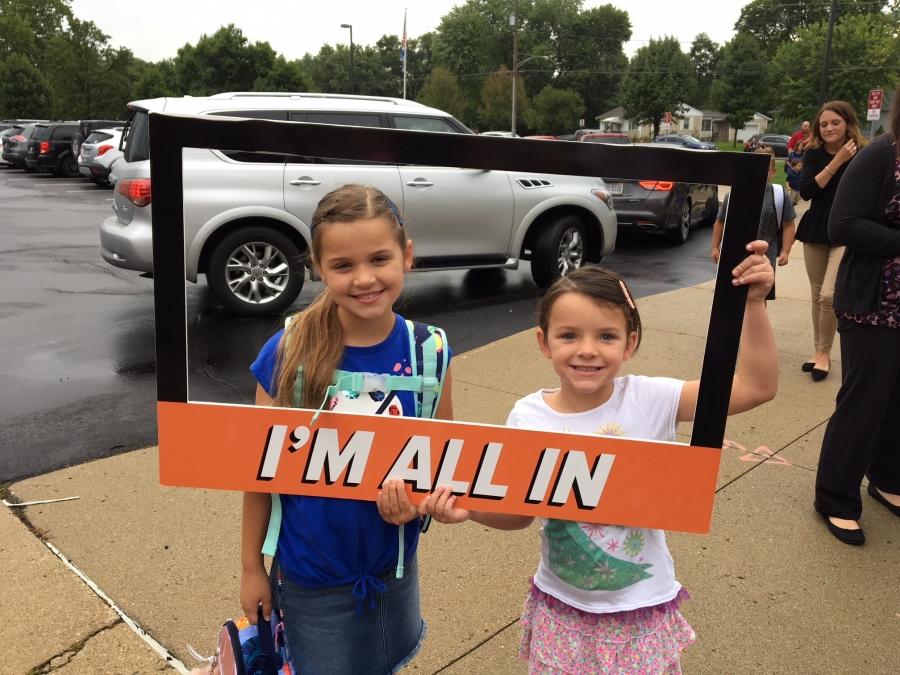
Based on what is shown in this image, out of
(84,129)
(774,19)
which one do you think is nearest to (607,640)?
(84,129)

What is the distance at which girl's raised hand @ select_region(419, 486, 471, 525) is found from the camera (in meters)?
1.49

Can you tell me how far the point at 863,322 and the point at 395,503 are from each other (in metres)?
2.39

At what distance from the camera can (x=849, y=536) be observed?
121 inches

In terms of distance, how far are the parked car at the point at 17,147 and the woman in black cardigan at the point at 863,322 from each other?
29.2 meters

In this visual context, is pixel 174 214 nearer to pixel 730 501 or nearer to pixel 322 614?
pixel 322 614

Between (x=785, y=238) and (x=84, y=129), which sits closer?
(x=785, y=238)

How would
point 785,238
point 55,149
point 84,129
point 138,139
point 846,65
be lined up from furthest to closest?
point 846,65, point 55,149, point 84,129, point 138,139, point 785,238

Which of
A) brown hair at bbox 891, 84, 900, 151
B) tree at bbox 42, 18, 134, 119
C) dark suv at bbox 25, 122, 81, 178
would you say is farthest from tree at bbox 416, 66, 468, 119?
brown hair at bbox 891, 84, 900, 151

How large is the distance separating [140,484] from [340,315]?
238 cm

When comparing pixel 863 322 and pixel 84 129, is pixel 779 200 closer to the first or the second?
pixel 863 322

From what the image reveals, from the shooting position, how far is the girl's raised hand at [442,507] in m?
1.49

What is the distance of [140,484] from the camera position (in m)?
3.53

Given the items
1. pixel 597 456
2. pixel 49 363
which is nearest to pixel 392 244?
pixel 597 456

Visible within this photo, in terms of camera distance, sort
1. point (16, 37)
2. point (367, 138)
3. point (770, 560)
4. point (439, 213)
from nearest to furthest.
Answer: point (367, 138) < point (439, 213) < point (770, 560) < point (16, 37)
